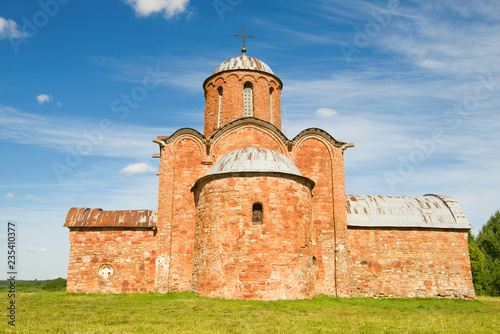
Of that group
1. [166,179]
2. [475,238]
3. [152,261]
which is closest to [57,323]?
[152,261]

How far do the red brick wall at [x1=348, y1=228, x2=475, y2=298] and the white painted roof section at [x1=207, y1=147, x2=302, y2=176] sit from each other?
4462 mm

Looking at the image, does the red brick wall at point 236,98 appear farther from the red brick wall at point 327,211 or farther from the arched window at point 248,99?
the red brick wall at point 327,211

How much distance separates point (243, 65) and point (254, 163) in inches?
267

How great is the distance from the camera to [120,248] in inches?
577

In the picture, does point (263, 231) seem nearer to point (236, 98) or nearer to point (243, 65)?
point (236, 98)

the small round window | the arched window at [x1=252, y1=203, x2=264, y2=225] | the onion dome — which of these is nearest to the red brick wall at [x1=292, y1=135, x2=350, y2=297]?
the arched window at [x1=252, y1=203, x2=264, y2=225]

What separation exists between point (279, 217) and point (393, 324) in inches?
203

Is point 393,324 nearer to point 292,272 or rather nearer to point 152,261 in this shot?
point 292,272

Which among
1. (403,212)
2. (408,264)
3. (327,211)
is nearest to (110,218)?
(327,211)

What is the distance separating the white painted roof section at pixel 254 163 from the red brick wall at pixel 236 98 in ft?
12.4

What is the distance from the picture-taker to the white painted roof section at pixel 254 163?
505 inches

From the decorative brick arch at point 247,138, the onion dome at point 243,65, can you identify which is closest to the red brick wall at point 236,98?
the onion dome at point 243,65

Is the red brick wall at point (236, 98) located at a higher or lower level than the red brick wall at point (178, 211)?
higher

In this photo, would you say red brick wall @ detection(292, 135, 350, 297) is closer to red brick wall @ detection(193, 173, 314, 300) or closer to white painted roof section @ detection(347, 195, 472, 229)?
white painted roof section @ detection(347, 195, 472, 229)
